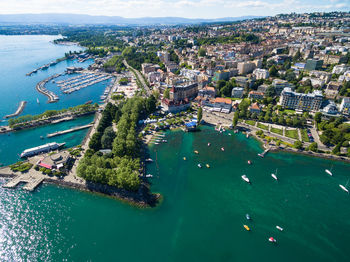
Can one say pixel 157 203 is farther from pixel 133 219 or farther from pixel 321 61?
pixel 321 61

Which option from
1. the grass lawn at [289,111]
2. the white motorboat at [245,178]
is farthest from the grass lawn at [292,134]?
the white motorboat at [245,178]

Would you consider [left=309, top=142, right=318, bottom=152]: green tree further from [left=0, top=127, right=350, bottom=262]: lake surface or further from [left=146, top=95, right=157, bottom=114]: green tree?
[left=146, top=95, right=157, bottom=114]: green tree

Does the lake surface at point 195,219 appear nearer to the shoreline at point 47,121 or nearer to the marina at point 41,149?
the marina at point 41,149

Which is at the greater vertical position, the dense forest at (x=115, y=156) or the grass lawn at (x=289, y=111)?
the dense forest at (x=115, y=156)

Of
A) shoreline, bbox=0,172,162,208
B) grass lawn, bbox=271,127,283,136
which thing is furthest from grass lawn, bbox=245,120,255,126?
shoreline, bbox=0,172,162,208

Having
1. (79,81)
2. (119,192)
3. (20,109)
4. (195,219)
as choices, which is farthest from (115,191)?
(79,81)

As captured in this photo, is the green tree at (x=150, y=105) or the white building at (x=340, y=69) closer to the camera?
the green tree at (x=150, y=105)
